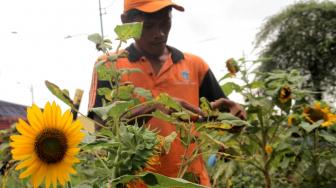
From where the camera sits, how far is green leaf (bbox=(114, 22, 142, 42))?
0.75 metres

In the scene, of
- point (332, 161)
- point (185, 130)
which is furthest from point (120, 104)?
point (332, 161)

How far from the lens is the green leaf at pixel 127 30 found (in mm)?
748

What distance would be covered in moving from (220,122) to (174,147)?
45 centimetres

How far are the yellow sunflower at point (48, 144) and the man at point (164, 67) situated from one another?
1.98 ft

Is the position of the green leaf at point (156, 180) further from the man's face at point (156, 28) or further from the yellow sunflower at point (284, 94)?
the yellow sunflower at point (284, 94)

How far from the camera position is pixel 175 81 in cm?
134

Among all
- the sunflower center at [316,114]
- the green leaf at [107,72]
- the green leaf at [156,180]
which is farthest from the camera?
the sunflower center at [316,114]

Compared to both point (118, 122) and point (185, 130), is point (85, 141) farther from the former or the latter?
point (185, 130)

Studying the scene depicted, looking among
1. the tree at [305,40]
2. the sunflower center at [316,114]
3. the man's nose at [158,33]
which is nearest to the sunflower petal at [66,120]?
the man's nose at [158,33]

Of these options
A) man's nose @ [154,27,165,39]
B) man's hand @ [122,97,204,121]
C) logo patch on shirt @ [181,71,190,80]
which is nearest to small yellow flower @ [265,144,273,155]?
logo patch on shirt @ [181,71,190,80]

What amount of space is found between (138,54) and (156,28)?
10 centimetres

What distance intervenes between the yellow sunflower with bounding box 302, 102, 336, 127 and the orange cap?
53cm

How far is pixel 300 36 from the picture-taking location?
1153 cm

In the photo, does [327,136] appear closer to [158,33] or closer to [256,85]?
[256,85]
